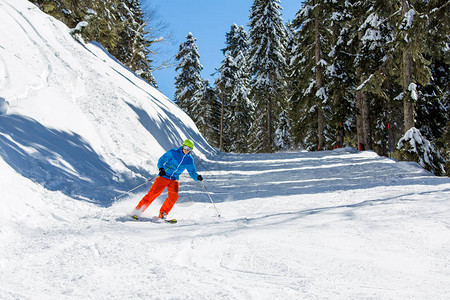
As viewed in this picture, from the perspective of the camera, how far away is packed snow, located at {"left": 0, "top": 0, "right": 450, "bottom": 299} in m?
2.86

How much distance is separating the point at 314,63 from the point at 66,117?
18.2 m

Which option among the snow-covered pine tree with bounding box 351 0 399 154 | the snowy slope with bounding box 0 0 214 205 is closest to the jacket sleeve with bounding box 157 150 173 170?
the snowy slope with bounding box 0 0 214 205

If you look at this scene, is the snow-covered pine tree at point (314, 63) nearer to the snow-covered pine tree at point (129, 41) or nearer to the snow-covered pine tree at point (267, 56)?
the snow-covered pine tree at point (267, 56)

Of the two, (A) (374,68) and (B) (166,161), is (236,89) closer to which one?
(A) (374,68)

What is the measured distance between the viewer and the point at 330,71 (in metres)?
19.3

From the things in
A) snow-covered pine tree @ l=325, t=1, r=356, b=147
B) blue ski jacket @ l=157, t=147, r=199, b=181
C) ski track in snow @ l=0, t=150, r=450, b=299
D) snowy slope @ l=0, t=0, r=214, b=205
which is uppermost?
snow-covered pine tree @ l=325, t=1, r=356, b=147

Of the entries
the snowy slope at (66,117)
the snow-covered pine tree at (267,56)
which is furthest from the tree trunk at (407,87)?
the snow-covered pine tree at (267,56)

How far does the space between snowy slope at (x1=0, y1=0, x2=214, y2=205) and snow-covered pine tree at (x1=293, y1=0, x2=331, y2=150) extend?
11.9m

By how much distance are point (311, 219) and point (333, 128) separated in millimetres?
19479

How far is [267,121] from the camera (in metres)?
28.2

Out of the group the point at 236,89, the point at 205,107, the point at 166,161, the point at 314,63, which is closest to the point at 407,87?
the point at 166,161

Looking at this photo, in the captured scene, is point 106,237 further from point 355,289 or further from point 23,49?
point 23,49

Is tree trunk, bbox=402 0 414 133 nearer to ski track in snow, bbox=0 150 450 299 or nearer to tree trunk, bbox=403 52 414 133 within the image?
tree trunk, bbox=403 52 414 133

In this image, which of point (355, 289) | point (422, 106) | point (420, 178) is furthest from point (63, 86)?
point (422, 106)
